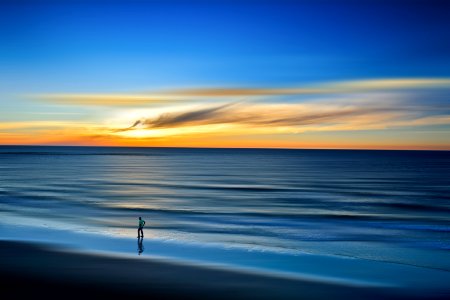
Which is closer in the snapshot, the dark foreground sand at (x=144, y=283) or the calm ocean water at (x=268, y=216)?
the dark foreground sand at (x=144, y=283)

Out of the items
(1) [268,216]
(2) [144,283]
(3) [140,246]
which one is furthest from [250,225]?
(2) [144,283]

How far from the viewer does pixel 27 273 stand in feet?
65.2

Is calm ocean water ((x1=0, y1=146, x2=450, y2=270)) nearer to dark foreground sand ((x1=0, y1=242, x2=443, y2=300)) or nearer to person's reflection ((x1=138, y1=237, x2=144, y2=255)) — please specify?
person's reflection ((x1=138, y1=237, x2=144, y2=255))

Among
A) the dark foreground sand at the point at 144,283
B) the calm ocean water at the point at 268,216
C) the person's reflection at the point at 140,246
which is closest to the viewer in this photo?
the dark foreground sand at the point at 144,283

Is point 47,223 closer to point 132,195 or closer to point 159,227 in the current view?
point 159,227

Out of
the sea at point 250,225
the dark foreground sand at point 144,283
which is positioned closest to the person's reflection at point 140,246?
the sea at point 250,225

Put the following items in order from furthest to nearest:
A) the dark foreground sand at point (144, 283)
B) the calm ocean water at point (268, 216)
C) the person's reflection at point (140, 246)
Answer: the calm ocean water at point (268, 216) < the person's reflection at point (140, 246) < the dark foreground sand at point (144, 283)

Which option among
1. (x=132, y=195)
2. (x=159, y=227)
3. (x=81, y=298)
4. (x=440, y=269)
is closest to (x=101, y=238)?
(x=159, y=227)

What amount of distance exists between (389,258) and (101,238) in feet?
53.0

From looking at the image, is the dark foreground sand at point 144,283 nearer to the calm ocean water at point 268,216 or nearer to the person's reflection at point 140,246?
the person's reflection at point 140,246

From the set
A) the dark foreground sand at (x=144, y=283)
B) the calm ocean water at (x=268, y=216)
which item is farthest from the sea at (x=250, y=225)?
the dark foreground sand at (x=144, y=283)

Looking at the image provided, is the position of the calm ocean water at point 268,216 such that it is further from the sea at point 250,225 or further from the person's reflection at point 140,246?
the person's reflection at point 140,246

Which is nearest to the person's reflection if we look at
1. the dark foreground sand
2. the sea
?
the sea

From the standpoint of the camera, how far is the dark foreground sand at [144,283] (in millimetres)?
17375
